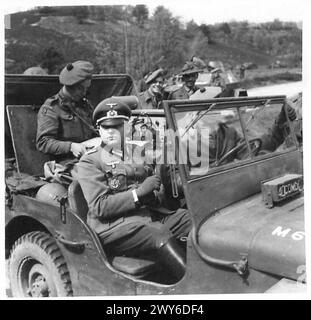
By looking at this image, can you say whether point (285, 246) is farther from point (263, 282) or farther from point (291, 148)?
point (291, 148)

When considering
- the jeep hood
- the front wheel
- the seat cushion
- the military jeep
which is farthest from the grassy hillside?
the seat cushion

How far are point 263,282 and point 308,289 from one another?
287mm

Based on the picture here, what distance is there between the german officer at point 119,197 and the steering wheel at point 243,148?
41cm

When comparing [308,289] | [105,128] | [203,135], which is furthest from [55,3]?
[308,289]

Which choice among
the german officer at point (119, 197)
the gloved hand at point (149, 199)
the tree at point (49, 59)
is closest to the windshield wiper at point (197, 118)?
the german officer at point (119, 197)

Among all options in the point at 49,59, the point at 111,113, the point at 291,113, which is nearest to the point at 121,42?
the point at 49,59

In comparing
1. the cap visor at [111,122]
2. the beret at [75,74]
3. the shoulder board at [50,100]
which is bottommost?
the cap visor at [111,122]

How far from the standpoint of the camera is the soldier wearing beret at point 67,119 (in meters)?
3.89

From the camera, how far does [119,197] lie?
2.94m

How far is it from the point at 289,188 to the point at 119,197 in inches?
39.4

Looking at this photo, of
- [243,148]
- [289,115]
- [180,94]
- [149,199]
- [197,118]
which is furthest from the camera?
[180,94]

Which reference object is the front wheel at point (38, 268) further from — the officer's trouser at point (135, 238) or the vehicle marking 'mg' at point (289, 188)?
the vehicle marking 'mg' at point (289, 188)

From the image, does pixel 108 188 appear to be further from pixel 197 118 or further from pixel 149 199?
pixel 197 118
